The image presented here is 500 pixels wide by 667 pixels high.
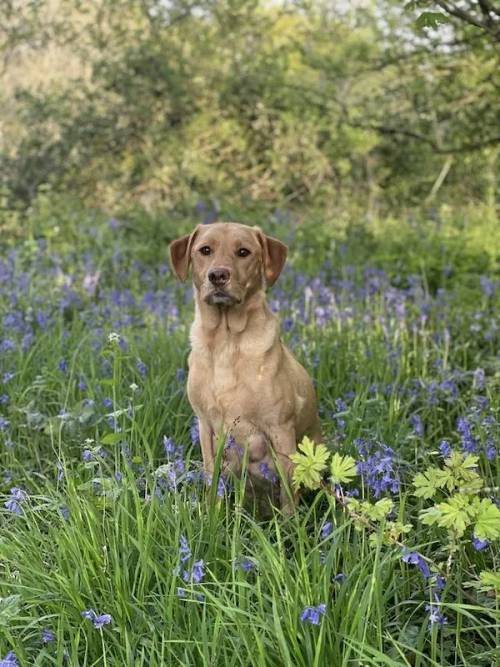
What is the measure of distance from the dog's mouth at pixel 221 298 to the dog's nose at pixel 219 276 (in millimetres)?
30

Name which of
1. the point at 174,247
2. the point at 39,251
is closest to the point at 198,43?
the point at 39,251

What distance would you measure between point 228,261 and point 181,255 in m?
0.38

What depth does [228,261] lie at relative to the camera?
11.3 feet

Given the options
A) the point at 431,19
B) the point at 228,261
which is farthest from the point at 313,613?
the point at 431,19

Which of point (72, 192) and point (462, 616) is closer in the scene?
point (462, 616)

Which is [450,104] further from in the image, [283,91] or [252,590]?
[252,590]

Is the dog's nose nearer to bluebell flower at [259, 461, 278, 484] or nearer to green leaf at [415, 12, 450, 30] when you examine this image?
bluebell flower at [259, 461, 278, 484]

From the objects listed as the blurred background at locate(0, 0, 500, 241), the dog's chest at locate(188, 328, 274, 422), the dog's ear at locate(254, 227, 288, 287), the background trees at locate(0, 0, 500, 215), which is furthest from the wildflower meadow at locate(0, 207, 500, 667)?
the background trees at locate(0, 0, 500, 215)

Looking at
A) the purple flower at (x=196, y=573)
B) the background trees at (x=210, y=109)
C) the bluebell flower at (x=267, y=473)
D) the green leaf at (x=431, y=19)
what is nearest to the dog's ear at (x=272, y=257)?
the bluebell flower at (x=267, y=473)

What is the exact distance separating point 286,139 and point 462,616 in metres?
9.99

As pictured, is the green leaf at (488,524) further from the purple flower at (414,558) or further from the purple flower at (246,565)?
the purple flower at (246,565)

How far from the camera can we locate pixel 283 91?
11109mm

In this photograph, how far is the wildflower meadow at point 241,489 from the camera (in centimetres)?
215

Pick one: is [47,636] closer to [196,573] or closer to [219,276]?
[196,573]
